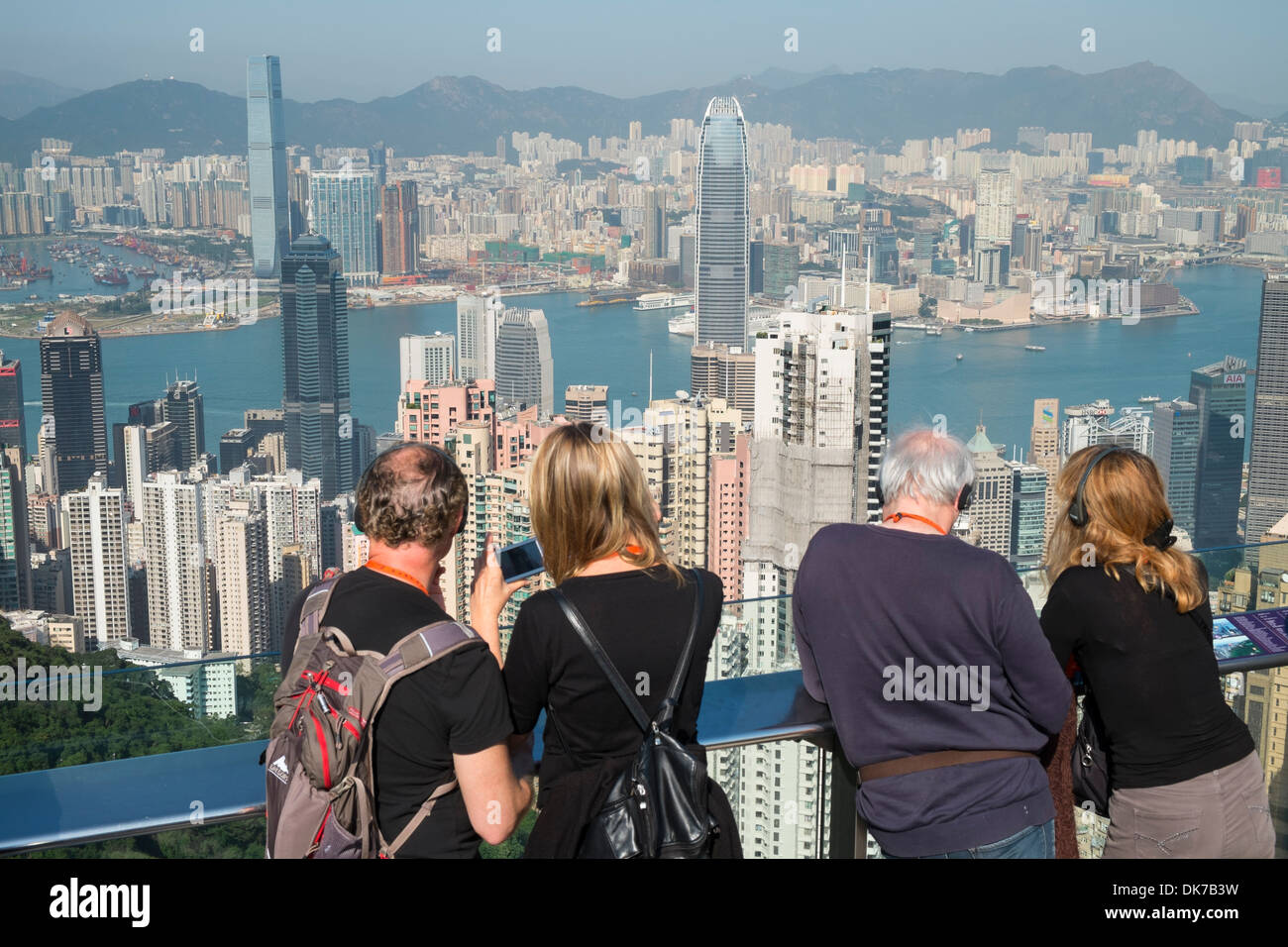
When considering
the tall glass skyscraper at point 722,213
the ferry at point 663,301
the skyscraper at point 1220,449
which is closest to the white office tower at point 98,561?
the ferry at point 663,301

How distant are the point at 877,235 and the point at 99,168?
710 inches

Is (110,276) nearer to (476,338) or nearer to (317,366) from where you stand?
(317,366)

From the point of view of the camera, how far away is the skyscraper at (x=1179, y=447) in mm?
19439

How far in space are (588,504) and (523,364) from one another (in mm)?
24353

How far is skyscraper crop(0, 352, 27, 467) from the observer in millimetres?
21875

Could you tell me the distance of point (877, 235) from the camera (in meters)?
29.4

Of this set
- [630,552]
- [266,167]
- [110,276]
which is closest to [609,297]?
[266,167]

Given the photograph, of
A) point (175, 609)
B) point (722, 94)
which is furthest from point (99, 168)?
point (722, 94)

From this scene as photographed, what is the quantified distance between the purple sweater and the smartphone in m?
→ 0.20

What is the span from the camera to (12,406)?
877 inches

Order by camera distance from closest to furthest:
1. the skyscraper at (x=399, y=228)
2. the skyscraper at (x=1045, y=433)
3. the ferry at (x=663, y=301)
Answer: the skyscraper at (x=1045, y=433) → the skyscraper at (x=399, y=228) → the ferry at (x=663, y=301)

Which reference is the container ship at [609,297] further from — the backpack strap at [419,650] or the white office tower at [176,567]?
the backpack strap at [419,650]

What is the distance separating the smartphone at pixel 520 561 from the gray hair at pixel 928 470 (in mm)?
269
